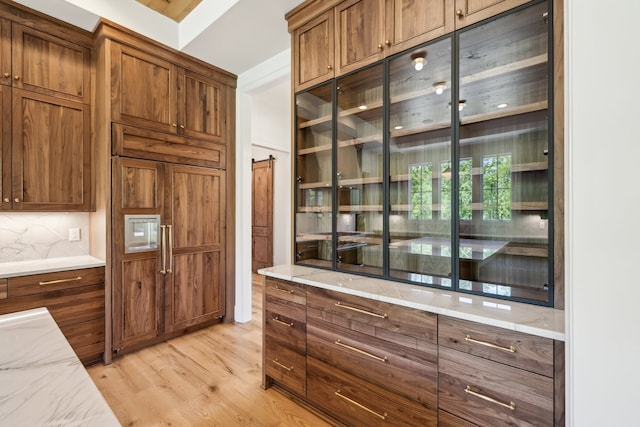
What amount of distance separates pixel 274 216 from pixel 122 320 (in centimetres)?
386

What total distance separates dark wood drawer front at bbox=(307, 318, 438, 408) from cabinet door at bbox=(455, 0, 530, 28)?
1685 mm

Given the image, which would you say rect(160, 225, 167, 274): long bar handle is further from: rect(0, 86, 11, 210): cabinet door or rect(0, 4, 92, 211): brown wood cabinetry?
rect(0, 86, 11, 210): cabinet door

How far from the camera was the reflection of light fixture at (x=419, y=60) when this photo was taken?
1795 mm

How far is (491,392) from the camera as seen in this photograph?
4.07ft

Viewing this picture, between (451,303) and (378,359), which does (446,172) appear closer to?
(451,303)

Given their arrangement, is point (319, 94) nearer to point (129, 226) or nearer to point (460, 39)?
point (460, 39)

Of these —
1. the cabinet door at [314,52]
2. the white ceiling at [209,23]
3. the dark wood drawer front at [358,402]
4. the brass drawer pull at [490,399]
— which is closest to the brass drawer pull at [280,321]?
the dark wood drawer front at [358,402]

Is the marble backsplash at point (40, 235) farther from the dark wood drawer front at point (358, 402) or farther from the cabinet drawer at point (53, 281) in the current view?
the dark wood drawer front at point (358, 402)

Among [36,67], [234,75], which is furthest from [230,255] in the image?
[36,67]

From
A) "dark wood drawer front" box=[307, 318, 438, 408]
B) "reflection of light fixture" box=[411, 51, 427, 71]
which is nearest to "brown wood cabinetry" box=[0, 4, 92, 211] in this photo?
"dark wood drawer front" box=[307, 318, 438, 408]

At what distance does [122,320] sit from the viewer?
263 centimetres
